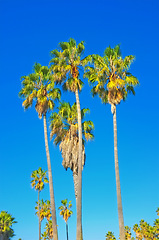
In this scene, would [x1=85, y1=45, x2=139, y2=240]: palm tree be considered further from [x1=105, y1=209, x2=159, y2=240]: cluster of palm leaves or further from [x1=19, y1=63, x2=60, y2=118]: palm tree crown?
[x1=105, y1=209, x2=159, y2=240]: cluster of palm leaves

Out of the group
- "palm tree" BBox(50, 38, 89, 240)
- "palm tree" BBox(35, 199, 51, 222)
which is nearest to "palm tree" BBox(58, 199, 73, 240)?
"palm tree" BBox(35, 199, 51, 222)

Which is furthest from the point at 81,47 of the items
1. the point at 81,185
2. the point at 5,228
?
the point at 5,228

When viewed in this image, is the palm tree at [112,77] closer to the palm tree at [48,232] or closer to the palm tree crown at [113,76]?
the palm tree crown at [113,76]

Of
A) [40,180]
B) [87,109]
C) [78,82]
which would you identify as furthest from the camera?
[40,180]

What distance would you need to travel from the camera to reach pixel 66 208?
65.4m

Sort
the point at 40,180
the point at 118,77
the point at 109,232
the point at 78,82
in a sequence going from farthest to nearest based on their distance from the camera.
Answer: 1. the point at 109,232
2. the point at 40,180
3. the point at 78,82
4. the point at 118,77

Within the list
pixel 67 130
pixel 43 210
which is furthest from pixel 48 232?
pixel 67 130

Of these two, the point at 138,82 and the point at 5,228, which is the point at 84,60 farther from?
the point at 5,228

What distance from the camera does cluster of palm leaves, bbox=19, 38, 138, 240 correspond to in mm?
28016

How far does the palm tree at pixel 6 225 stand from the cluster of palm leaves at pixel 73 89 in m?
21.9

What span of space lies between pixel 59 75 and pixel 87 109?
5.85 metres

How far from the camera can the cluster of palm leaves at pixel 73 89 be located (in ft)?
91.9

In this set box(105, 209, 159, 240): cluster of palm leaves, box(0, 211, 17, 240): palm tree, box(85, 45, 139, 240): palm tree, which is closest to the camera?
box(85, 45, 139, 240): palm tree

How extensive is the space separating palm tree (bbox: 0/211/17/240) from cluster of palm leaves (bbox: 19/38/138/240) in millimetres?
21904
